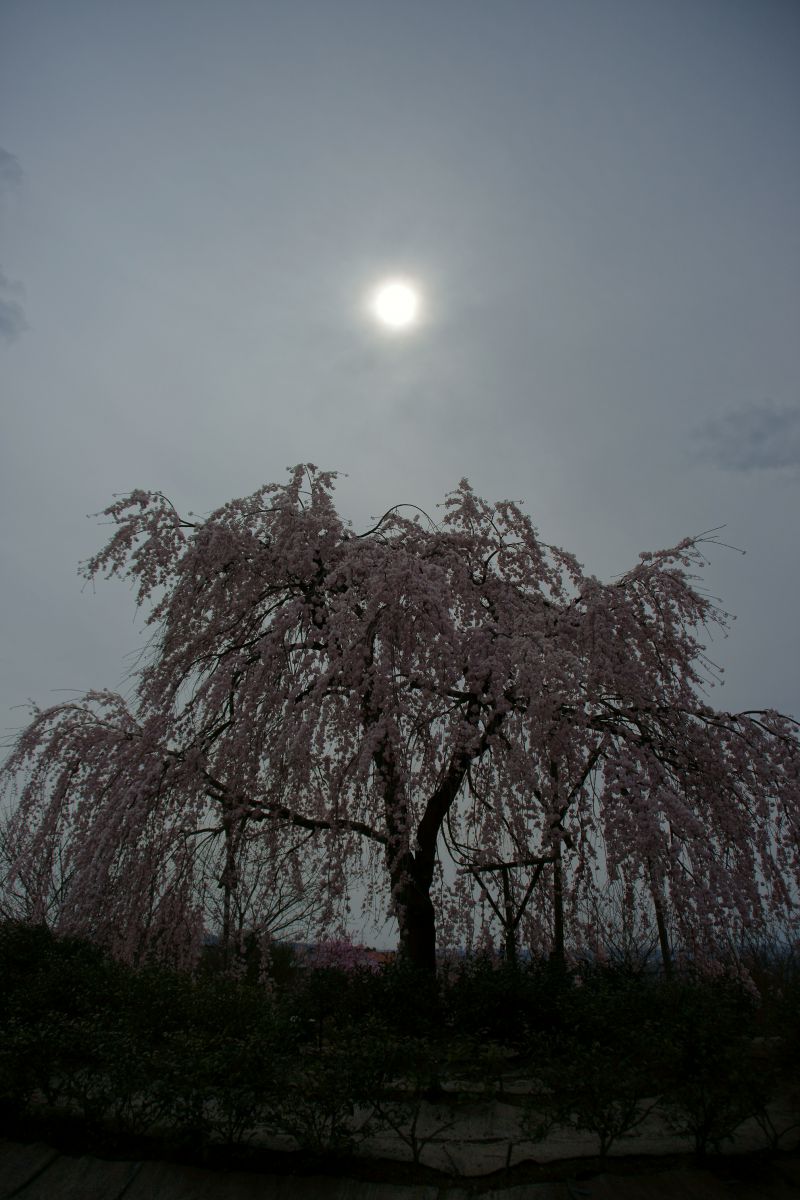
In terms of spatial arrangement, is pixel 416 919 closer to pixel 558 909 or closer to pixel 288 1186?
pixel 558 909

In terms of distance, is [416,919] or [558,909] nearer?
[416,919]

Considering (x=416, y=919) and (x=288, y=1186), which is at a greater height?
(x=416, y=919)

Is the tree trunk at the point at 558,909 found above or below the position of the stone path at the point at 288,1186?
above

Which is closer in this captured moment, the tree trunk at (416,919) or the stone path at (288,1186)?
the stone path at (288,1186)

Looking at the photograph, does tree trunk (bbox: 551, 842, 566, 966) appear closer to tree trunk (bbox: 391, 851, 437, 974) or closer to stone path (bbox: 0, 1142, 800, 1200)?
tree trunk (bbox: 391, 851, 437, 974)

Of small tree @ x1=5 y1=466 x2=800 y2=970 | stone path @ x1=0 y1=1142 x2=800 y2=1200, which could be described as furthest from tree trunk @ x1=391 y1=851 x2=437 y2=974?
stone path @ x1=0 y1=1142 x2=800 y2=1200

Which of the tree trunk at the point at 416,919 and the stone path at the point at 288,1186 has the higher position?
the tree trunk at the point at 416,919

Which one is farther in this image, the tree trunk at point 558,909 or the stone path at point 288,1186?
the tree trunk at point 558,909

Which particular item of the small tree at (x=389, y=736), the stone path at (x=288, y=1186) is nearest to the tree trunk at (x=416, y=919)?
the small tree at (x=389, y=736)

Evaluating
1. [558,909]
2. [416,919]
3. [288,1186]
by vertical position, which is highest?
[558,909]

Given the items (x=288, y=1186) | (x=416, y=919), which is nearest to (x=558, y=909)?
(x=416, y=919)

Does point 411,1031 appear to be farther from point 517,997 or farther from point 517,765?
point 517,765

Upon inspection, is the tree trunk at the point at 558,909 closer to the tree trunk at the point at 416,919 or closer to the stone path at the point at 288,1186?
the tree trunk at the point at 416,919

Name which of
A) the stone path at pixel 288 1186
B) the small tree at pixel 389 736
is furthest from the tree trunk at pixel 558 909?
the stone path at pixel 288 1186
